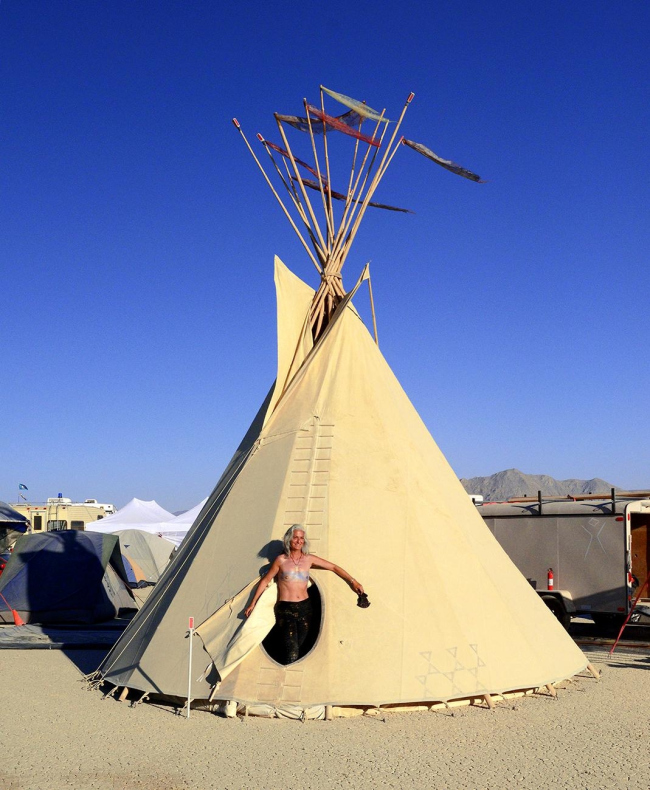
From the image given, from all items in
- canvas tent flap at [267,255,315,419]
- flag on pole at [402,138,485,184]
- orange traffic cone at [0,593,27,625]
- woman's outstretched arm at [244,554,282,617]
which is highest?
flag on pole at [402,138,485,184]

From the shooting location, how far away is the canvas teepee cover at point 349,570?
711 cm

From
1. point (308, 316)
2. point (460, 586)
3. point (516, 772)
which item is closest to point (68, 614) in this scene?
point (308, 316)

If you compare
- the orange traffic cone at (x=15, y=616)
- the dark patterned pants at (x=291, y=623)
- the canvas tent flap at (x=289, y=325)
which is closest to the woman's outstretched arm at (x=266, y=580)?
the dark patterned pants at (x=291, y=623)

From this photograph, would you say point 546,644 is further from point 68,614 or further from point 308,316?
point 68,614

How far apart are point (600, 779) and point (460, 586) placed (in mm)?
2514

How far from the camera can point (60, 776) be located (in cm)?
551

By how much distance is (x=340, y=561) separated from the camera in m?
7.64

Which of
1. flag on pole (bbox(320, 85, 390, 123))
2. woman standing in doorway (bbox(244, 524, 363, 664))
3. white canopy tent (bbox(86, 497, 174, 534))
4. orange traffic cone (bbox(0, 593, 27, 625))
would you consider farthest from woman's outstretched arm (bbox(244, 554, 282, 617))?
white canopy tent (bbox(86, 497, 174, 534))

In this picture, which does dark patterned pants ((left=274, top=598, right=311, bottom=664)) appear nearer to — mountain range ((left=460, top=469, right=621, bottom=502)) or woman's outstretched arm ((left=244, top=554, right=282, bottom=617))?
woman's outstretched arm ((left=244, top=554, right=282, bottom=617))

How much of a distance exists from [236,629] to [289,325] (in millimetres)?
3761

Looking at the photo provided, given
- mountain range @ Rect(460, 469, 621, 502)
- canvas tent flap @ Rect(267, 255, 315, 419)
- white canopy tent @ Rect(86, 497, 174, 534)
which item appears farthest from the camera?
mountain range @ Rect(460, 469, 621, 502)

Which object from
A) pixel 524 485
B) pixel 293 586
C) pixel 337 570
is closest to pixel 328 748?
pixel 293 586

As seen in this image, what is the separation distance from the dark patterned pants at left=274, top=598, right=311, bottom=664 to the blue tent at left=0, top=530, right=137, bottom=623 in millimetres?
10519

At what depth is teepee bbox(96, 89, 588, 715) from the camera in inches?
280
